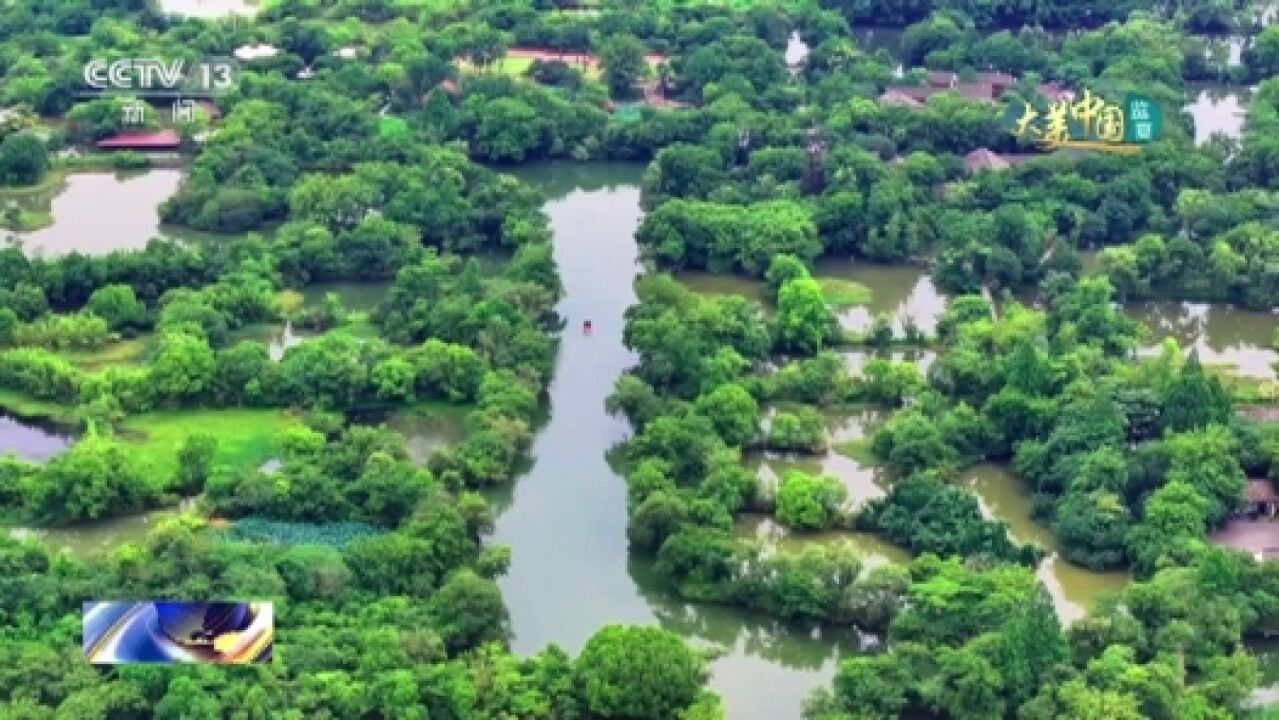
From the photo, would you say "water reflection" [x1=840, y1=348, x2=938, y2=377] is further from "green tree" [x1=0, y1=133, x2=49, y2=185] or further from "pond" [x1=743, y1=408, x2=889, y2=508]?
"green tree" [x1=0, y1=133, x2=49, y2=185]

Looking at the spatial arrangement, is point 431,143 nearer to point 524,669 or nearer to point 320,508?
point 320,508

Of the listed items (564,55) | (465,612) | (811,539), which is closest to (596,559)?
(811,539)

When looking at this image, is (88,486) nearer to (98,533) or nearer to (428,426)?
(98,533)

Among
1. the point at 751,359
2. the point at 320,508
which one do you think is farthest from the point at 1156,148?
the point at 320,508

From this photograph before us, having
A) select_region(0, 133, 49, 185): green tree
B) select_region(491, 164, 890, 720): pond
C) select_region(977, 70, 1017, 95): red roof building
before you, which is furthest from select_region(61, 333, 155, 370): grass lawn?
select_region(977, 70, 1017, 95): red roof building

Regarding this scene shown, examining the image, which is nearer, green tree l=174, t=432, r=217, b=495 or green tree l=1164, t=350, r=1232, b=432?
green tree l=174, t=432, r=217, b=495

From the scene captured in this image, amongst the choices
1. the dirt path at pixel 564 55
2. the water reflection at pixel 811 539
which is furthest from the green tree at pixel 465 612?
the dirt path at pixel 564 55

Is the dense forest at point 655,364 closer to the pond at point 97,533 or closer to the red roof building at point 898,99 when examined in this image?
the pond at point 97,533
